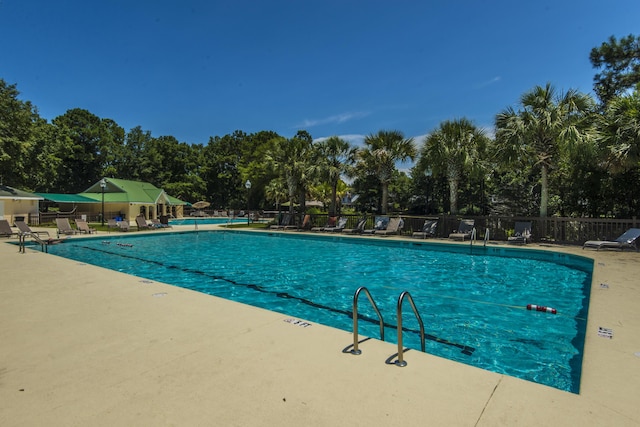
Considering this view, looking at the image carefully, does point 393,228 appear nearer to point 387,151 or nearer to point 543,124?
point 387,151

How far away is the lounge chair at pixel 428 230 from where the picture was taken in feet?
50.6

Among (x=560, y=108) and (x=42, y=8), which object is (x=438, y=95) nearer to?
(x=560, y=108)

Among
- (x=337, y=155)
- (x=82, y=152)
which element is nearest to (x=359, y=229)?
(x=337, y=155)

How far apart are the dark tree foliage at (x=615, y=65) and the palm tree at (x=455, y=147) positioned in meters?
9.82

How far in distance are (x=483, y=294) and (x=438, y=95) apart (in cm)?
1257

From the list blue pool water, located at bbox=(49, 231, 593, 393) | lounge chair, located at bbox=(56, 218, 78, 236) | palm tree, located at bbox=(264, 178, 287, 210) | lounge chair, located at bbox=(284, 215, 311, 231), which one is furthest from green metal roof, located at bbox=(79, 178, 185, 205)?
lounge chair, located at bbox=(284, 215, 311, 231)

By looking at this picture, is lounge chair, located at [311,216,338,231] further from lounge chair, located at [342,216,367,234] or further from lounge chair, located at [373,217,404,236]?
lounge chair, located at [373,217,404,236]

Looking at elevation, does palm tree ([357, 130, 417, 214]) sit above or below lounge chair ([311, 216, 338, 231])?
above

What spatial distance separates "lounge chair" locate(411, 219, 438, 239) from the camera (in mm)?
15422

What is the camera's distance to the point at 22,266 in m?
7.87

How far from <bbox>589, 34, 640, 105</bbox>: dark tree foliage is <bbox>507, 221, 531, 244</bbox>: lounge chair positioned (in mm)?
11729

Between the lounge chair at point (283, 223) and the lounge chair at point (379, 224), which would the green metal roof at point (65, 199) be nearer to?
the lounge chair at point (283, 223)

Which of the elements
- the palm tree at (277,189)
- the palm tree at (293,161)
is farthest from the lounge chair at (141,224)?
the palm tree at (277,189)

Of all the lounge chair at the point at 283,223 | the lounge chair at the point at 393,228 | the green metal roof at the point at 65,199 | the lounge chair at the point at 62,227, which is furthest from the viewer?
the green metal roof at the point at 65,199
